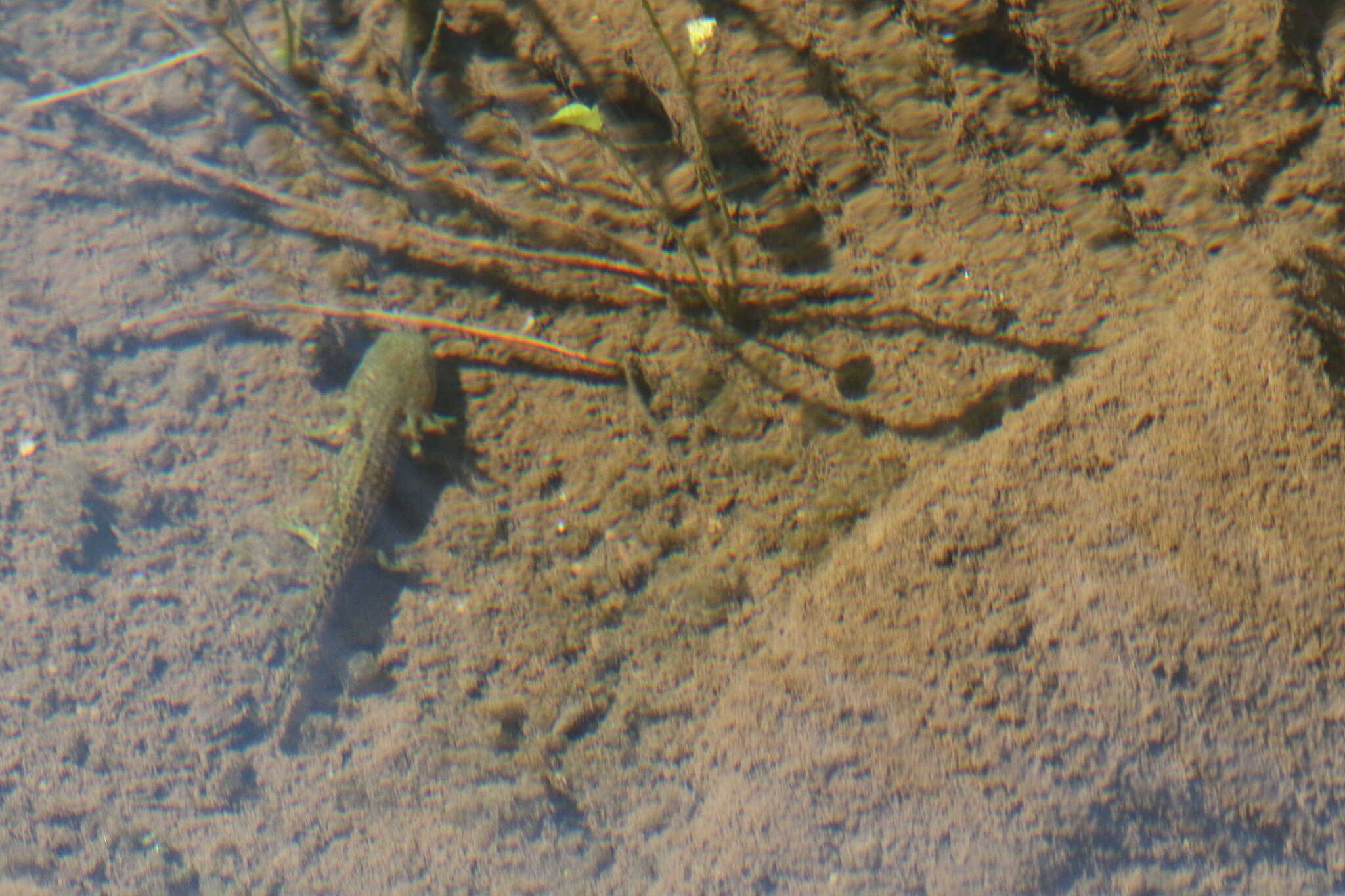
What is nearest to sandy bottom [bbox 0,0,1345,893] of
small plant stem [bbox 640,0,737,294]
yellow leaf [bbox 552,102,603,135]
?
small plant stem [bbox 640,0,737,294]

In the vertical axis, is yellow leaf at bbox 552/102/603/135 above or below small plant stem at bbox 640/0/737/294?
above

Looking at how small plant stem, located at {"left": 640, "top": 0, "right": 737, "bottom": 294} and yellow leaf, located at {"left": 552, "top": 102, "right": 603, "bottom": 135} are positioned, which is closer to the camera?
yellow leaf, located at {"left": 552, "top": 102, "right": 603, "bottom": 135}

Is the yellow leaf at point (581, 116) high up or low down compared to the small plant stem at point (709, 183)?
up

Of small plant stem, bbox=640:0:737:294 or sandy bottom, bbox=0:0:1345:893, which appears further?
small plant stem, bbox=640:0:737:294

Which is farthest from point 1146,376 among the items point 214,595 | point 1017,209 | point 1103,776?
point 214,595

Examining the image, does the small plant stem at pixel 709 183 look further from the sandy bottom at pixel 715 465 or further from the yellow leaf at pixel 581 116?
the yellow leaf at pixel 581 116

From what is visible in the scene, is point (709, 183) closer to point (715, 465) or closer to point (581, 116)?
point (581, 116)

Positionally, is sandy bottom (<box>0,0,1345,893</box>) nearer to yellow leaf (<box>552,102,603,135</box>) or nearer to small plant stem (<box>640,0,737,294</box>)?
small plant stem (<box>640,0,737,294</box>)

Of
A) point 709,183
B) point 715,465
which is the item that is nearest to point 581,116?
point 709,183

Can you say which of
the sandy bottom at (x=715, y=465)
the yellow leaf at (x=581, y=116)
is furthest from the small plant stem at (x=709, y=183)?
the yellow leaf at (x=581, y=116)
